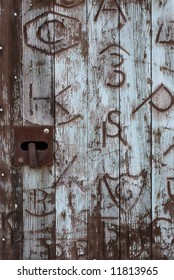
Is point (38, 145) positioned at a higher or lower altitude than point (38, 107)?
lower

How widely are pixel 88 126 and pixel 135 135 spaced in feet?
0.54

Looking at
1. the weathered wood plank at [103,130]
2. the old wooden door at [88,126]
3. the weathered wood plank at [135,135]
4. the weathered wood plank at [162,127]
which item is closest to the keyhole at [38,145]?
the old wooden door at [88,126]

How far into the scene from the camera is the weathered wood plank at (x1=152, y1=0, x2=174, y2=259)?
2139 mm

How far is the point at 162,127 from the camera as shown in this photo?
7.09 feet

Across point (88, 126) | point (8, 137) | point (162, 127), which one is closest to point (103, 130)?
point (88, 126)

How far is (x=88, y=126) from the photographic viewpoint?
2164mm

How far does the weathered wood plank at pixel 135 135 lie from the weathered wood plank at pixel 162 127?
0.07ft

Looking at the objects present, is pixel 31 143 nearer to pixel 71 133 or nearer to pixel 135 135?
pixel 71 133

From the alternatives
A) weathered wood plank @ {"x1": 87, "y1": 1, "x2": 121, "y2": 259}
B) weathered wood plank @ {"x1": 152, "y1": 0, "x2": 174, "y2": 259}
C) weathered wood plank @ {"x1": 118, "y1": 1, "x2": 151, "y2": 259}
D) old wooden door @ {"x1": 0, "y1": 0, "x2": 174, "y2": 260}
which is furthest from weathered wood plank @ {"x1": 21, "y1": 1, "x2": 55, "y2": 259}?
weathered wood plank @ {"x1": 152, "y1": 0, "x2": 174, "y2": 259}

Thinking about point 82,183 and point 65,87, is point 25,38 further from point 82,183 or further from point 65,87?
point 82,183

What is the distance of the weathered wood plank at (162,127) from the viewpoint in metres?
2.14

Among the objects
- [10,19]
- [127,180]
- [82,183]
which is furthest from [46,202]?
[10,19]

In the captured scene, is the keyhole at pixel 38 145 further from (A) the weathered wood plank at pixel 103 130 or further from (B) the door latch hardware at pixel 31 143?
(A) the weathered wood plank at pixel 103 130

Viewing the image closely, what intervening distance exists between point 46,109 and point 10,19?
33 centimetres
